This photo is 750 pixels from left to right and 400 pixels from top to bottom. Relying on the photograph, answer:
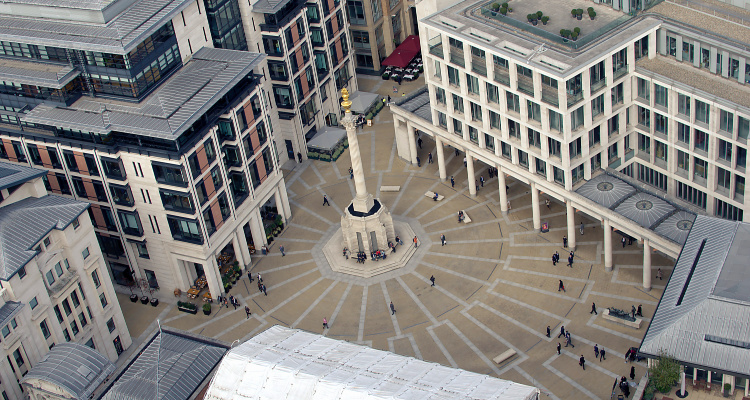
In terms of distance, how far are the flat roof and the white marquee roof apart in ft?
135

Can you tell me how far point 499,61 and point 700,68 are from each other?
23.4m

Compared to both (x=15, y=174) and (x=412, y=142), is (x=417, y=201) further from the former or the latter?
(x=15, y=174)

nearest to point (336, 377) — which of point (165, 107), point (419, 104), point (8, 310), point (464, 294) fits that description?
point (464, 294)

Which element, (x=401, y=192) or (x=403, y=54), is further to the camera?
(x=403, y=54)

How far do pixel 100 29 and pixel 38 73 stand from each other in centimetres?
1015

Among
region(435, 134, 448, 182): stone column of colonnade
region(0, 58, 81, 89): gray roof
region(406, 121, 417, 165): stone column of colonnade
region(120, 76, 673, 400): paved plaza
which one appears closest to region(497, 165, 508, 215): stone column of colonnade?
region(120, 76, 673, 400): paved plaza

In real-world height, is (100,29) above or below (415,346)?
above

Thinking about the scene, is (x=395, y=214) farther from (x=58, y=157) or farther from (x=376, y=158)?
(x=58, y=157)

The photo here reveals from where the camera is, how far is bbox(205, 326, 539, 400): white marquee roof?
298 feet

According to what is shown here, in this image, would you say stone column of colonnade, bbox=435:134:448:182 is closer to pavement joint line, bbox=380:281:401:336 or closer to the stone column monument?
the stone column monument

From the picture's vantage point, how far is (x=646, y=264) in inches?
4658

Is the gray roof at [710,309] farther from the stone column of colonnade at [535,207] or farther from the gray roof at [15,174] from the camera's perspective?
the gray roof at [15,174]

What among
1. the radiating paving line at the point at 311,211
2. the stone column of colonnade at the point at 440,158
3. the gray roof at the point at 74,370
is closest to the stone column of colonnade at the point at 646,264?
the stone column of colonnade at the point at 440,158

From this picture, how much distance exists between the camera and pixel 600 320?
11775cm
